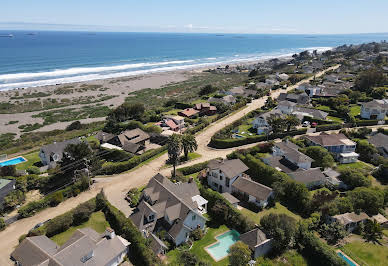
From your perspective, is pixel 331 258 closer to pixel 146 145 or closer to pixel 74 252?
pixel 74 252

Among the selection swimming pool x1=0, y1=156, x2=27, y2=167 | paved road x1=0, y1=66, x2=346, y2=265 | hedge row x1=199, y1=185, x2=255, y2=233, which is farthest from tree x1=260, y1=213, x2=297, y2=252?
swimming pool x1=0, y1=156, x2=27, y2=167

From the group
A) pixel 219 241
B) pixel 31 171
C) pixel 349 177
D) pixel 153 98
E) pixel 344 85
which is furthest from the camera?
pixel 153 98

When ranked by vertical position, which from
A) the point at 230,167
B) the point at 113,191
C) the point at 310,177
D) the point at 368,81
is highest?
the point at 368,81

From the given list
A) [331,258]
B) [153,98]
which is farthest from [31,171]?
[153,98]

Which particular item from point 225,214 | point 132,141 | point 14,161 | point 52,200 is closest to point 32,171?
point 14,161

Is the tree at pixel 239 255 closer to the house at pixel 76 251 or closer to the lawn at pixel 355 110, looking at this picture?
the house at pixel 76 251

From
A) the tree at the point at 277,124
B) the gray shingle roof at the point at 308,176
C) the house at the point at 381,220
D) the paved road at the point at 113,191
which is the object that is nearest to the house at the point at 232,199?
the gray shingle roof at the point at 308,176

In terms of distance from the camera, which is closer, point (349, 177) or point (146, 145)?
point (349, 177)

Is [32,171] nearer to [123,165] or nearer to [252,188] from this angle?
[123,165]
